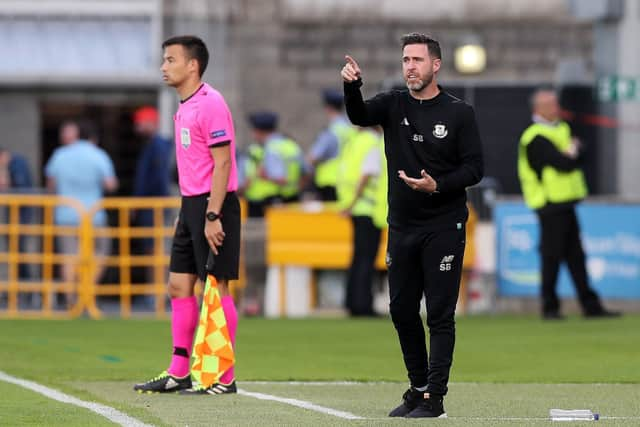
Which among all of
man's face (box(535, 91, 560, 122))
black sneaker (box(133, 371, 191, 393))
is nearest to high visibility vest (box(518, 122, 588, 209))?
man's face (box(535, 91, 560, 122))

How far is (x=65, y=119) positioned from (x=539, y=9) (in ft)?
22.2

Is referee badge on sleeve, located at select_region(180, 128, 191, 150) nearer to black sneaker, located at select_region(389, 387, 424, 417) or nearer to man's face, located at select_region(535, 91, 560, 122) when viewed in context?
black sneaker, located at select_region(389, 387, 424, 417)

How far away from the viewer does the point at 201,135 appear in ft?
37.6

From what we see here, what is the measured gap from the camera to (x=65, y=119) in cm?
2680

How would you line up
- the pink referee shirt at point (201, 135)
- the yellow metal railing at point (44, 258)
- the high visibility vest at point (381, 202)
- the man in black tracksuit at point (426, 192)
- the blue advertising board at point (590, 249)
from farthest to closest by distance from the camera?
the yellow metal railing at point (44, 258) < the blue advertising board at point (590, 249) < the high visibility vest at point (381, 202) < the pink referee shirt at point (201, 135) < the man in black tracksuit at point (426, 192)

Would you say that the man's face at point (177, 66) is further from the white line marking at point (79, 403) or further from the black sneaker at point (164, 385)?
the white line marking at point (79, 403)

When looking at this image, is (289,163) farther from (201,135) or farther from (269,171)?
(201,135)

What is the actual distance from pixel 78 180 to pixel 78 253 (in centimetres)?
84

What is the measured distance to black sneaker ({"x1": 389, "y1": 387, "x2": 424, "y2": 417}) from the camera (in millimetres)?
10016

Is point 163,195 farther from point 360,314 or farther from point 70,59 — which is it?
point 70,59

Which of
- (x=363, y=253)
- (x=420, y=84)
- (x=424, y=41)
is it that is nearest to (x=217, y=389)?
(x=420, y=84)

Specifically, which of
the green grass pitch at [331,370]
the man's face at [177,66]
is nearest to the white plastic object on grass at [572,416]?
the green grass pitch at [331,370]

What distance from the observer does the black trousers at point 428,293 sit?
32.8ft

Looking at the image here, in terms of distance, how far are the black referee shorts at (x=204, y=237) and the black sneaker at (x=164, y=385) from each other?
62cm
